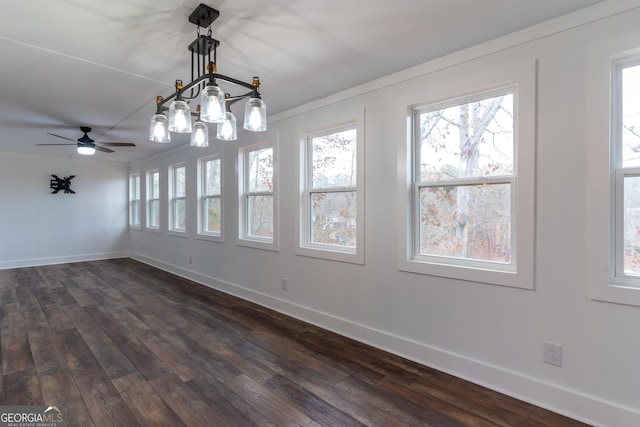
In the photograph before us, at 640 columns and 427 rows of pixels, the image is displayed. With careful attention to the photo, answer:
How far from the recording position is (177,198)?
6145 mm

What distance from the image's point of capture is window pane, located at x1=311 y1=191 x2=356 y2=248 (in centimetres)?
329

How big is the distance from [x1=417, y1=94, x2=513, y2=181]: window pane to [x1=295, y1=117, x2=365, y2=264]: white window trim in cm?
57

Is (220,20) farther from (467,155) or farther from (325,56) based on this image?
(467,155)

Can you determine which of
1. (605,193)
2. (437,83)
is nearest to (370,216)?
(437,83)

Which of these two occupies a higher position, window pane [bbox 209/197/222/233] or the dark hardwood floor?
window pane [bbox 209/197/222/233]

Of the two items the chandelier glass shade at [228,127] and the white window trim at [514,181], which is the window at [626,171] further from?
the chandelier glass shade at [228,127]

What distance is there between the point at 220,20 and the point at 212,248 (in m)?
3.75

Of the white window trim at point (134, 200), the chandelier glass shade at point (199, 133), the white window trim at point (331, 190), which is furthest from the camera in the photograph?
the white window trim at point (134, 200)

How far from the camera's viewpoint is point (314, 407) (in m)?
2.05

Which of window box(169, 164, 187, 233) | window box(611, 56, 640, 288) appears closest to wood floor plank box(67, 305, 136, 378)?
window box(169, 164, 187, 233)

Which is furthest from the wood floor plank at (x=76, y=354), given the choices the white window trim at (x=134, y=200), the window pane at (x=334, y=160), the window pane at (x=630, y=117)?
the white window trim at (x=134, y=200)

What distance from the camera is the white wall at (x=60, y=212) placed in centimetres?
666

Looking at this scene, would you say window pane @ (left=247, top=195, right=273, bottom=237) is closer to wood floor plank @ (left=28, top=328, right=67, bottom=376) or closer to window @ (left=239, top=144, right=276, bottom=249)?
window @ (left=239, top=144, right=276, bottom=249)

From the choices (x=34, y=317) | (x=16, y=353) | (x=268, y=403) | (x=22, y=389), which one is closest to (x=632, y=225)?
(x=268, y=403)
